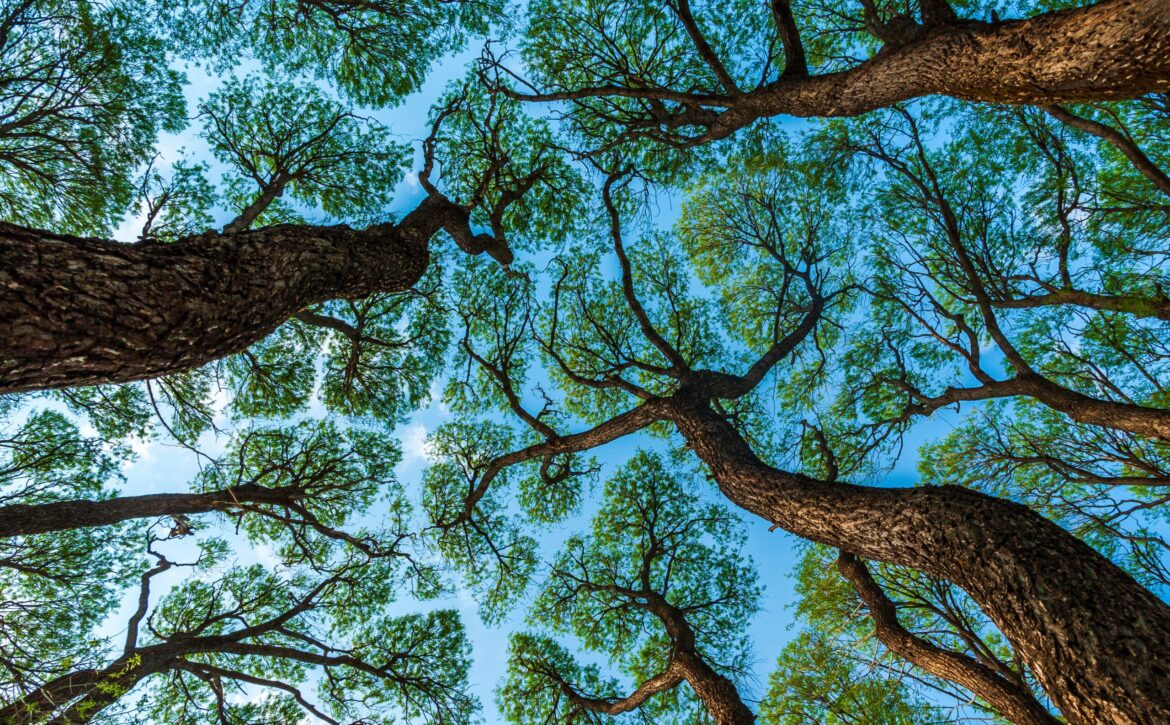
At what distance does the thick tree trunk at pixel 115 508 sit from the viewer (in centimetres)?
599

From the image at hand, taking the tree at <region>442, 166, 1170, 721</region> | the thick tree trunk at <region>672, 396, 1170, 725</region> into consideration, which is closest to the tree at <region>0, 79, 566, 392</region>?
the tree at <region>442, 166, 1170, 721</region>

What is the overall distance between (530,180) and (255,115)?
200 inches

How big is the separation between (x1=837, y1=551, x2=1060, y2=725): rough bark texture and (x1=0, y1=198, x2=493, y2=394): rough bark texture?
7.12 meters

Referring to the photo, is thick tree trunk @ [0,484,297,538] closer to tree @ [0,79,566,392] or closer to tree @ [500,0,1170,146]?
tree @ [0,79,566,392]

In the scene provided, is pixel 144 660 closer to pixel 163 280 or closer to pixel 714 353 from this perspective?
pixel 163 280

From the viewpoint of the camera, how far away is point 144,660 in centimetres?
669

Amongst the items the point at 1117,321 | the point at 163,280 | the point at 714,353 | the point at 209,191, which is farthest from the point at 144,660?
the point at 1117,321

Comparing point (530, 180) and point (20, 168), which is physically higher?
point (20, 168)

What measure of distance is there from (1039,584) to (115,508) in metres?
10.1

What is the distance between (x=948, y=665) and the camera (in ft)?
18.0

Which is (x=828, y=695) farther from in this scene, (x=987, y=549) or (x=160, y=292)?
(x=160, y=292)

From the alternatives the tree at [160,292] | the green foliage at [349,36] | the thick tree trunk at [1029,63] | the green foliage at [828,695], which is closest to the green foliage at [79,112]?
the green foliage at [349,36]

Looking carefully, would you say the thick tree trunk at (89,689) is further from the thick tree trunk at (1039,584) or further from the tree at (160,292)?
the thick tree trunk at (1039,584)

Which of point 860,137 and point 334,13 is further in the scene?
point 860,137
